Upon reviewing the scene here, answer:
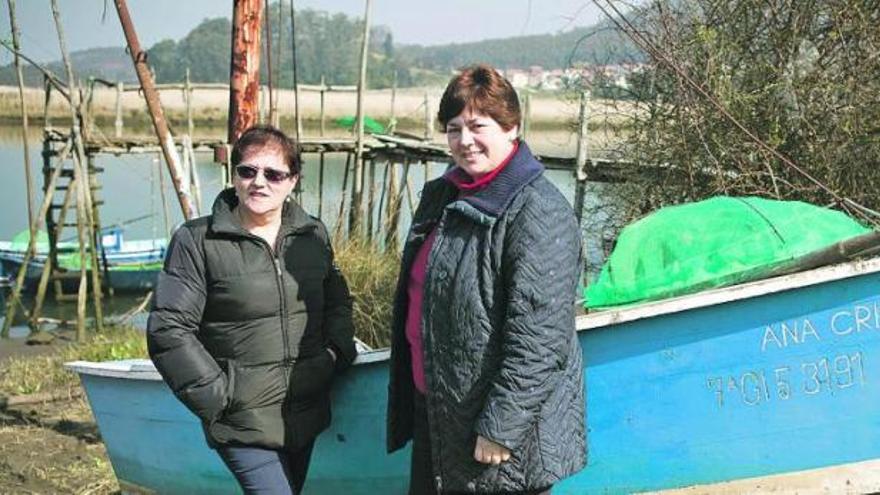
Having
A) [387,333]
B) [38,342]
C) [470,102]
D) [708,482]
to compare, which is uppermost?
[470,102]

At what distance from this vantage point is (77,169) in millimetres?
14211

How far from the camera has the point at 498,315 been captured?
2.54 meters

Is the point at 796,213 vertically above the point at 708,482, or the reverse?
the point at 796,213

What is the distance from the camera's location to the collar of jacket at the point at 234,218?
309cm

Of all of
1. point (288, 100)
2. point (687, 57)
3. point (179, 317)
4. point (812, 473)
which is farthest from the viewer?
point (288, 100)

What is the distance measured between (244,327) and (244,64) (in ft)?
7.75

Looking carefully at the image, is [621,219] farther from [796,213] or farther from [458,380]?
[458,380]

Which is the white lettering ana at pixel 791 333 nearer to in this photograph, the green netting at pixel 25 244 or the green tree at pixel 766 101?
the green tree at pixel 766 101

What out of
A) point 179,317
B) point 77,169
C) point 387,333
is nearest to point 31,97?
point 77,169

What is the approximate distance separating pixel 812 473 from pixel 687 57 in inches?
123

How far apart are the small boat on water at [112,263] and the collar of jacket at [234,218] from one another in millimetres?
15554

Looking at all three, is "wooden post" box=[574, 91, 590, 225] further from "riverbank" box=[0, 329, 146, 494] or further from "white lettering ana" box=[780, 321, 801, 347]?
"white lettering ana" box=[780, 321, 801, 347]

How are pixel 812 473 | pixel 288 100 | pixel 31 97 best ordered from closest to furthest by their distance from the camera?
pixel 812 473 < pixel 288 100 < pixel 31 97

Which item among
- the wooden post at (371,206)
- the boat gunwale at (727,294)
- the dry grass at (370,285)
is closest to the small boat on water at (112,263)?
the wooden post at (371,206)
